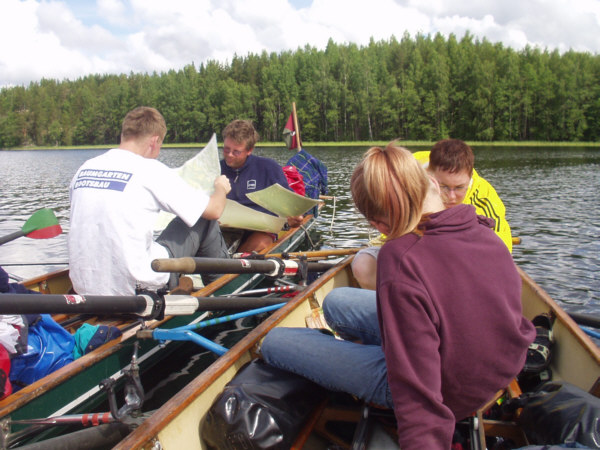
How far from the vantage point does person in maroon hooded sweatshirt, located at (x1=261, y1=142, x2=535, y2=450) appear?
171cm

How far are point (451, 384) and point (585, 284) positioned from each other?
8037 millimetres

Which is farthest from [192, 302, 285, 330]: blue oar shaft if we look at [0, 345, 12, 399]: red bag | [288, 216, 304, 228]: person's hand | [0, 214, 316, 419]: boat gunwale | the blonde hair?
[288, 216, 304, 228]: person's hand

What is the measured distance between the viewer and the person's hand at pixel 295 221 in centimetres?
805

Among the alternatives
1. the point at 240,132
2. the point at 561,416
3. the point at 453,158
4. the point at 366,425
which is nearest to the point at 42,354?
the point at 366,425

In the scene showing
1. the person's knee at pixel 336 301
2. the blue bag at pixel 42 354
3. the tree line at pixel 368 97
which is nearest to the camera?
the person's knee at pixel 336 301

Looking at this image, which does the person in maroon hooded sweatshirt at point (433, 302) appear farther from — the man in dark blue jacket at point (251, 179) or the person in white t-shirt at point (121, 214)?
the man in dark blue jacket at point (251, 179)

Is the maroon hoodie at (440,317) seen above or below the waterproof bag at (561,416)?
above

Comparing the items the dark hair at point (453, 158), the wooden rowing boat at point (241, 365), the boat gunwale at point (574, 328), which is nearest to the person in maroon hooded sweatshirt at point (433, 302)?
the wooden rowing boat at point (241, 365)

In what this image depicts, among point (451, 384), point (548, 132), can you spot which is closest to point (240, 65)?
point (548, 132)

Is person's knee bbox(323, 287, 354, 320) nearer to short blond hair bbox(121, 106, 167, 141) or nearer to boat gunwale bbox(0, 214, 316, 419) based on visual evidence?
boat gunwale bbox(0, 214, 316, 419)

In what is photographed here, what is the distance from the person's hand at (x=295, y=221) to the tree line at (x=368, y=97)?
5694 centimetres

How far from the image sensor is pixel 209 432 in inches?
98.4

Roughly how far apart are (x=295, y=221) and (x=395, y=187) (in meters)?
6.41

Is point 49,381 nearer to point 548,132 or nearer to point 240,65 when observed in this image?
point 548,132
